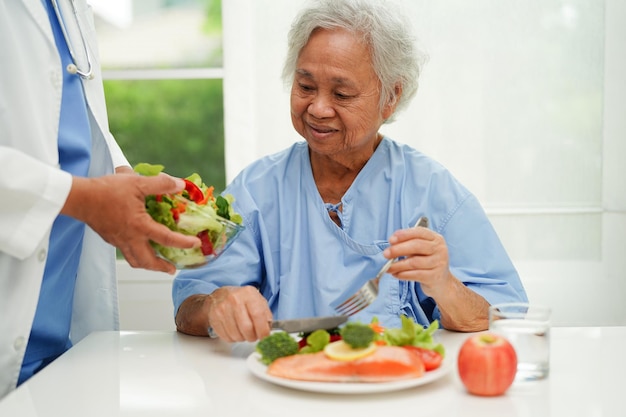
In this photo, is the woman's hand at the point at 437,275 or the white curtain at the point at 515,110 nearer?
the woman's hand at the point at 437,275

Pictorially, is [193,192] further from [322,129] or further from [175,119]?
[175,119]

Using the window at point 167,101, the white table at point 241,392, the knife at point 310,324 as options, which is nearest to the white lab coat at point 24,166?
the white table at point 241,392

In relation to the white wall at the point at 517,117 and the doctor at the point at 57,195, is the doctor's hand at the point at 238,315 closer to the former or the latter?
the doctor at the point at 57,195

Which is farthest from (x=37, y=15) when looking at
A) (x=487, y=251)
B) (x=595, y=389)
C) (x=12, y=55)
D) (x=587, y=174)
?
(x=587, y=174)

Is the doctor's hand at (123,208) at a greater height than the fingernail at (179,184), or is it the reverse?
the fingernail at (179,184)

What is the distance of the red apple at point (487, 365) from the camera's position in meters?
1.21

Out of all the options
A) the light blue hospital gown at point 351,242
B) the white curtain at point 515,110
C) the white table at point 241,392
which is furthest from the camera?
the white curtain at point 515,110

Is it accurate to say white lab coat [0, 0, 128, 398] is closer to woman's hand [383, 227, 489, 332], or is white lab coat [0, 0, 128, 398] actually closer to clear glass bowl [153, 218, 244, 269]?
clear glass bowl [153, 218, 244, 269]

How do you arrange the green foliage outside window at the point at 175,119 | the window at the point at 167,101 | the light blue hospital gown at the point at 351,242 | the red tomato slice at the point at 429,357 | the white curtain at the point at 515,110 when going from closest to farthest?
the red tomato slice at the point at 429,357 → the light blue hospital gown at the point at 351,242 → the white curtain at the point at 515,110 → the window at the point at 167,101 → the green foliage outside window at the point at 175,119

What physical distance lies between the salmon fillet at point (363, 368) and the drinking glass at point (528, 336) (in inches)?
6.7

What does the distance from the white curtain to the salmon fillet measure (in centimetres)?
170

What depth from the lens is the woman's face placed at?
1.88 m

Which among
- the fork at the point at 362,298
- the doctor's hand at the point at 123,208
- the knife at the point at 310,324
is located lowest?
the knife at the point at 310,324

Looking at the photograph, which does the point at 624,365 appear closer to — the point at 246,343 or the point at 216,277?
the point at 246,343
